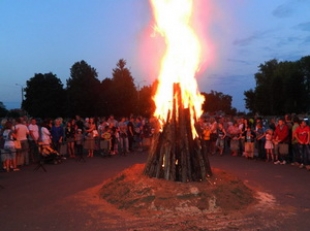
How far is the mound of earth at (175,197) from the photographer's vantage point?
7645mm

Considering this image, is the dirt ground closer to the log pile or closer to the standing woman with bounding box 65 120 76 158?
the log pile

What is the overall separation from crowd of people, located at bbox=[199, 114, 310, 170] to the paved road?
30.0 inches

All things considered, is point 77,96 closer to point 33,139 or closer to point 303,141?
point 33,139

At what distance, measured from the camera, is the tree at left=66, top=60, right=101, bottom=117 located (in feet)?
161

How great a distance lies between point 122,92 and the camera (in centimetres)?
4462

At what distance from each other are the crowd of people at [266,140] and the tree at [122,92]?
84.9 feet

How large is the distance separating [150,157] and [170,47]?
2989mm

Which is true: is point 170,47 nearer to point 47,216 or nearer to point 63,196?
point 63,196

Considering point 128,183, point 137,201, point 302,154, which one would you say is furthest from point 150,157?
point 302,154

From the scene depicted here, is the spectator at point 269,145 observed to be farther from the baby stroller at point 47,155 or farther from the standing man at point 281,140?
the baby stroller at point 47,155

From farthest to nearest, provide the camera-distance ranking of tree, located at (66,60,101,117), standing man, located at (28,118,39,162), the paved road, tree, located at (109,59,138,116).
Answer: tree, located at (66,60,101,117)
tree, located at (109,59,138,116)
standing man, located at (28,118,39,162)
the paved road

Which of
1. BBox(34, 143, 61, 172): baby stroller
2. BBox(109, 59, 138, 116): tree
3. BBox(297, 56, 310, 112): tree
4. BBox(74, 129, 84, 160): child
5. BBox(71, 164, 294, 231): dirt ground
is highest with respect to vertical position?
BBox(297, 56, 310, 112): tree

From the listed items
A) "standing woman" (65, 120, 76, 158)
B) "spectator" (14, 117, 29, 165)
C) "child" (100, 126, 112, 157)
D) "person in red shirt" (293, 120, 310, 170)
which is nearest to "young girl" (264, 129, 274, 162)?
"person in red shirt" (293, 120, 310, 170)

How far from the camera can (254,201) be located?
849 cm
